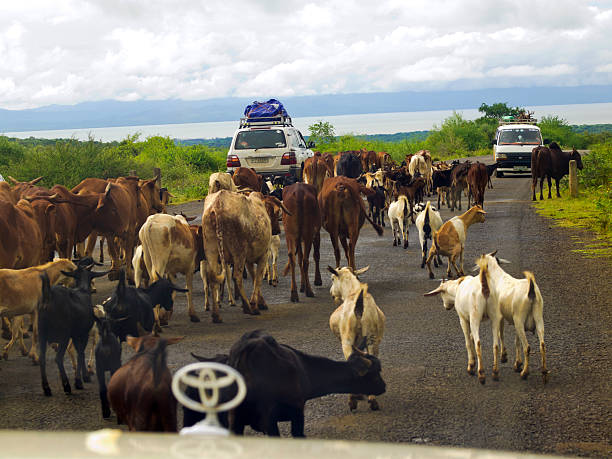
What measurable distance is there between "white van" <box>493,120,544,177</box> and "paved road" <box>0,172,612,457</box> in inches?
778

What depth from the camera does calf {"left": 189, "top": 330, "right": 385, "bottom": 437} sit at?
466cm

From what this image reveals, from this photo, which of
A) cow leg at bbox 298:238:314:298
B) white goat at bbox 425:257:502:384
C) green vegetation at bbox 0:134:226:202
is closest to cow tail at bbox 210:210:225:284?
cow leg at bbox 298:238:314:298

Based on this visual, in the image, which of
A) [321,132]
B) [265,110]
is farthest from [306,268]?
[321,132]

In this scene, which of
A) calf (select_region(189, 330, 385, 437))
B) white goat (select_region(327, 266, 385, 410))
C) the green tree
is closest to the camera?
calf (select_region(189, 330, 385, 437))

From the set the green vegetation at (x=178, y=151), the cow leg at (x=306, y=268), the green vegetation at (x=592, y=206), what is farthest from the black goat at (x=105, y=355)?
the green vegetation at (x=178, y=151)

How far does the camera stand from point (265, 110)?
86.6 feet

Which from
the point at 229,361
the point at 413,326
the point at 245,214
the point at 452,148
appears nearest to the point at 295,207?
the point at 245,214

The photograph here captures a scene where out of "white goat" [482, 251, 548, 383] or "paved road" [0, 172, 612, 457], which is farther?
"white goat" [482, 251, 548, 383]

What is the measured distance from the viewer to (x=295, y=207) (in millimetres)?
11539

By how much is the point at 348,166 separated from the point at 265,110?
157 inches

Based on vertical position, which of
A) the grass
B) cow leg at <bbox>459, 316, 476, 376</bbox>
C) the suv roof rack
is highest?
the suv roof rack

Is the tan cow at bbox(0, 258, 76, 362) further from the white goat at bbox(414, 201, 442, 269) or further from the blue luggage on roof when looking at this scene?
the blue luggage on roof

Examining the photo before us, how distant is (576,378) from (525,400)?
2.74 feet

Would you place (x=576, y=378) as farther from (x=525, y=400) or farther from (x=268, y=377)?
(x=268, y=377)
